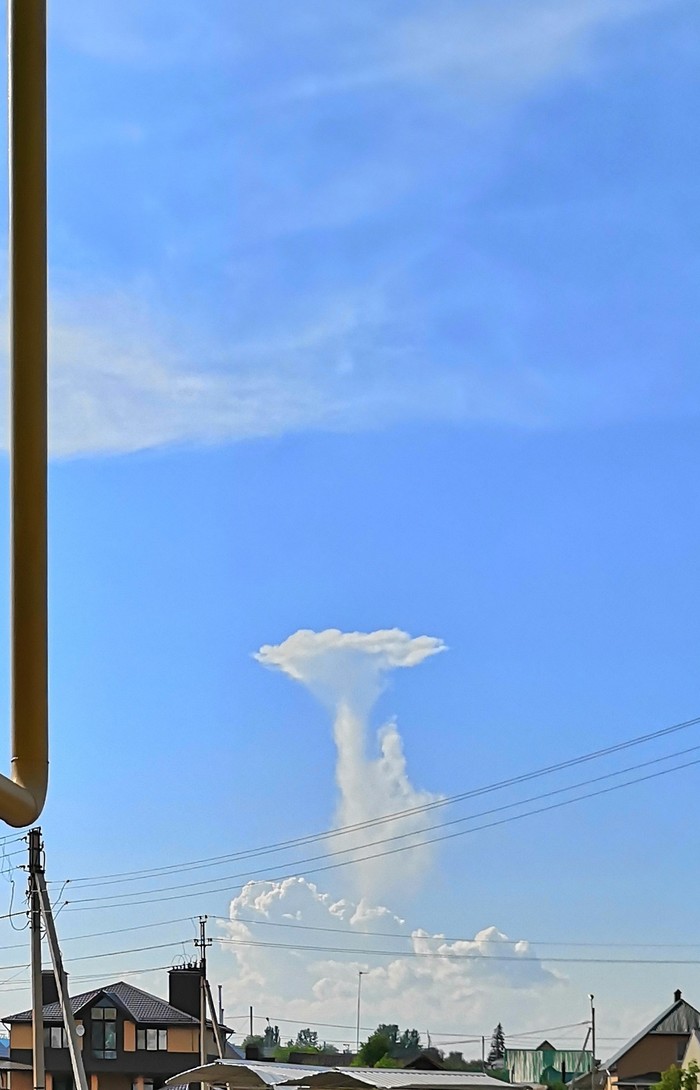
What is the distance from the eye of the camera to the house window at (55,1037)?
1720 inches

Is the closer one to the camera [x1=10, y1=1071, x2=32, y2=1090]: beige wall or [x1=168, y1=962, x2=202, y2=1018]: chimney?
[x1=10, y1=1071, x2=32, y2=1090]: beige wall

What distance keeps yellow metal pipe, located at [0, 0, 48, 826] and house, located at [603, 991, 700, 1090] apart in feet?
169

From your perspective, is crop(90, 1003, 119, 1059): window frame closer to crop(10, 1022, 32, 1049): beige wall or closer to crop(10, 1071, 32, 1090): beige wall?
crop(10, 1022, 32, 1049): beige wall

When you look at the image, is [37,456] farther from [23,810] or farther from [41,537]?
[23,810]

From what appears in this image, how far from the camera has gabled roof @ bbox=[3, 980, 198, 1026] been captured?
148ft

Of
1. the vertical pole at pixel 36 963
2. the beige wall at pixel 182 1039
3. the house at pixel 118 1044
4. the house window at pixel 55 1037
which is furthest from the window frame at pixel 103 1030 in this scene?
the vertical pole at pixel 36 963

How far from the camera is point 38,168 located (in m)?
1.94

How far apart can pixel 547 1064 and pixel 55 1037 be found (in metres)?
18.9

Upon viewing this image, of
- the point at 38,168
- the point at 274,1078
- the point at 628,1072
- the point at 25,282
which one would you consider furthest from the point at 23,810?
the point at 628,1072

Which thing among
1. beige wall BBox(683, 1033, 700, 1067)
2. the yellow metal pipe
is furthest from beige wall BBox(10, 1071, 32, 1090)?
the yellow metal pipe

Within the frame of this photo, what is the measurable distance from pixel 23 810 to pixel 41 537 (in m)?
0.35

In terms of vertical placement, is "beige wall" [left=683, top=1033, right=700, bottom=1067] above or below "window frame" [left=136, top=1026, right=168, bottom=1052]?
below

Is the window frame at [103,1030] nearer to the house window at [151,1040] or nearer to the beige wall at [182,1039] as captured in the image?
the house window at [151,1040]

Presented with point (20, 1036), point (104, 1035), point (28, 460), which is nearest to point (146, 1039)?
point (104, 1035)
